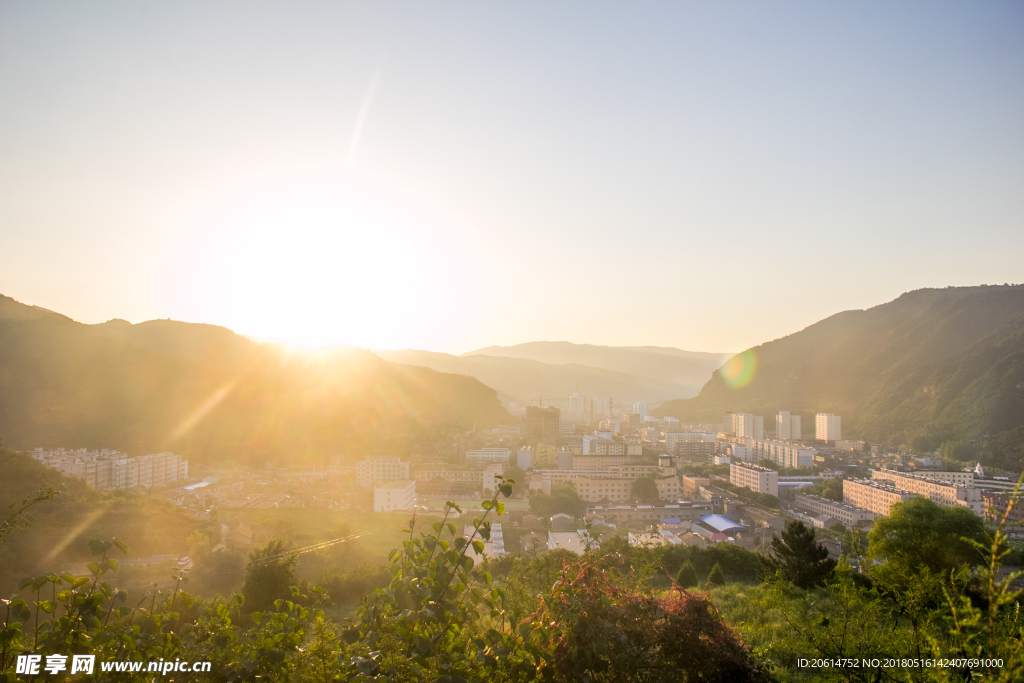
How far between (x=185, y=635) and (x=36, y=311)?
37.4 ft

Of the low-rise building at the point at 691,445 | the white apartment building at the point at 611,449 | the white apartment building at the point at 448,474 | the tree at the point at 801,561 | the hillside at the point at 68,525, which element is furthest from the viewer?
the low-rise building at the point at 691,445

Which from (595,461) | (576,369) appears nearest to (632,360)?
(576,369)

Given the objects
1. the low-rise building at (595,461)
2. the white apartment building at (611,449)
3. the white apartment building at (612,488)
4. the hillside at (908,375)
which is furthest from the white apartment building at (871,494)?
the white apartment building at (611,449)

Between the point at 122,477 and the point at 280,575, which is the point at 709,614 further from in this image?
the point at 122,477

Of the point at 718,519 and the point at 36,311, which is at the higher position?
the point at 36,311

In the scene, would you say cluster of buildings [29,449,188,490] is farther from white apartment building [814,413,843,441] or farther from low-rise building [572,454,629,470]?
white apartment building [814,413,843,441]

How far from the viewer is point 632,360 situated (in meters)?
95.9

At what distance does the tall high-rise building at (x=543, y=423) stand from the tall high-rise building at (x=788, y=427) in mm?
15347

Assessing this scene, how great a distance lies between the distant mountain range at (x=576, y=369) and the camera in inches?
2157

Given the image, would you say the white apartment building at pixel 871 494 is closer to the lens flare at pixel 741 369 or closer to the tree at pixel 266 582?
the tree at pixel 266 582

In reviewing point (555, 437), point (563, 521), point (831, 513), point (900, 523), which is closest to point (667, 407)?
point (555, 437)

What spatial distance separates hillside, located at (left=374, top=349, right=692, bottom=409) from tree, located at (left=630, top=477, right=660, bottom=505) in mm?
31666

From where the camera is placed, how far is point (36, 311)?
8.94 m

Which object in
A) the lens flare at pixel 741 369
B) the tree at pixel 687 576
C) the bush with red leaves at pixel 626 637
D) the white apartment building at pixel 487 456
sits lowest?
the white apartment building at pixel 487 456
